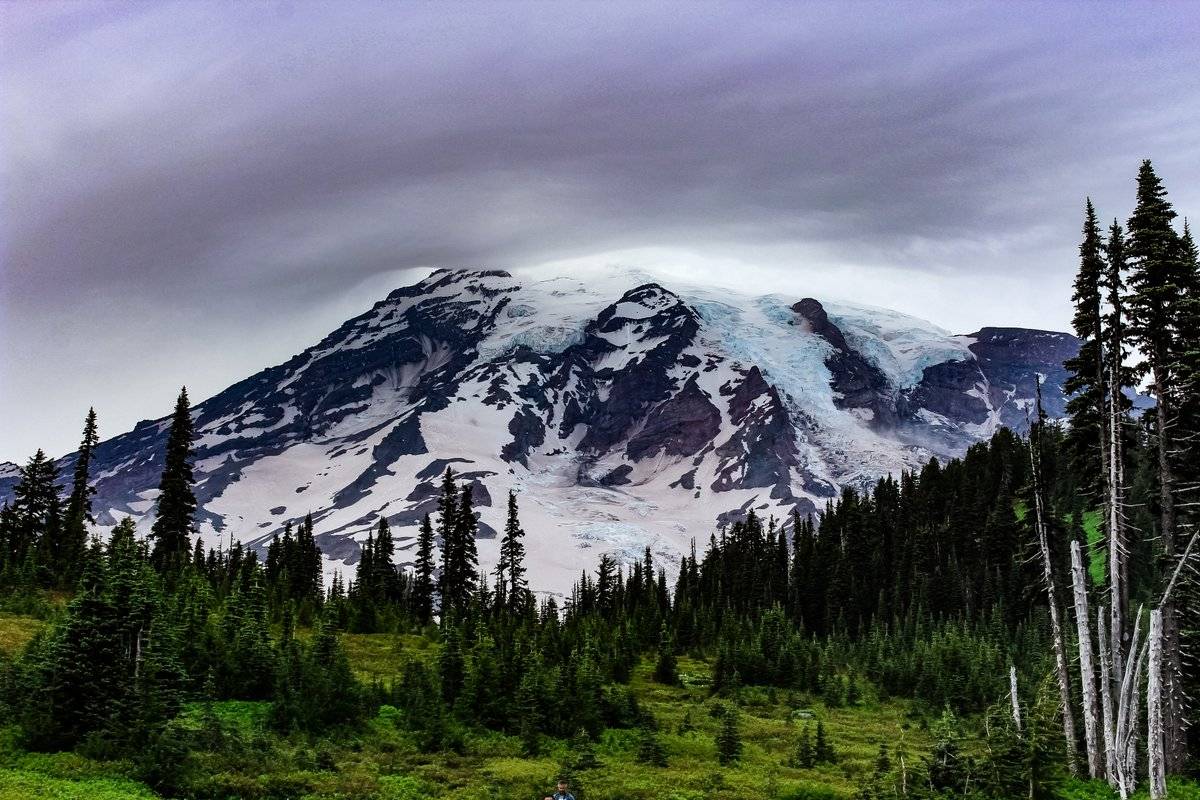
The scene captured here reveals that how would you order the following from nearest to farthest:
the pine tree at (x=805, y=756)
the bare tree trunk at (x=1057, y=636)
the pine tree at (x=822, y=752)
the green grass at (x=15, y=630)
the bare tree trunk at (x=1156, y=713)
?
the bare tree trunk at (x=1156, y=713) → the bare tree trunk at (x=1057, y=636) → the green grass at (x=15, y=630) → the pine tree at (x=805, y=756) → the pine tree at (x=822, y=752)

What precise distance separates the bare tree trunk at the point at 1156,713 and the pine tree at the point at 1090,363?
273 inches

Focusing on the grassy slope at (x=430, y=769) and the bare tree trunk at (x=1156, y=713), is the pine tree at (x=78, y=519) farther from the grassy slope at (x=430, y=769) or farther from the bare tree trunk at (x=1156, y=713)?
the bare tree trunk at (x=1156, y=713)

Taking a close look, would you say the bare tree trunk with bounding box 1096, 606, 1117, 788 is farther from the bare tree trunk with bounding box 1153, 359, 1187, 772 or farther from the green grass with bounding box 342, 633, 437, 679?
the green grass with bounding box 342, 633, 437, 679

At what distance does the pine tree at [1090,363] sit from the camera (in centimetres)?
3922

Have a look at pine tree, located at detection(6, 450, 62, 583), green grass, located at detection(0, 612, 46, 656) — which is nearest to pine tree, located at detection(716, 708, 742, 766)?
green grass, located at detection(0, 612, 46, 656)

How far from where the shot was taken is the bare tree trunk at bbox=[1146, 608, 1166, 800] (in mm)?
Result: 32344

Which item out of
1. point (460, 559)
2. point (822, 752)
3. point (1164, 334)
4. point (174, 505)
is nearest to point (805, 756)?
point (822, 752)

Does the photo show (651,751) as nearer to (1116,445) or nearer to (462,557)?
(1116,445)

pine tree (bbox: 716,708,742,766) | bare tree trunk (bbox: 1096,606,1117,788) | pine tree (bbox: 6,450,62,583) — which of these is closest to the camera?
bare tree trunk (bbox: 1096,606,1117,788)

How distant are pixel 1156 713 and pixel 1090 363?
12592 millimetres

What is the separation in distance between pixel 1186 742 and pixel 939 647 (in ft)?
177

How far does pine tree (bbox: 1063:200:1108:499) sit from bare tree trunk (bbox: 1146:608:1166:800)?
6.93 meters

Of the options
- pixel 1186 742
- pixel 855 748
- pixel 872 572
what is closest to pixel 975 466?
pixel 872 572

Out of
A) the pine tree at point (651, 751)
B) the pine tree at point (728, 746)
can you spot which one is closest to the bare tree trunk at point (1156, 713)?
the pine tree at point (728, 746)
